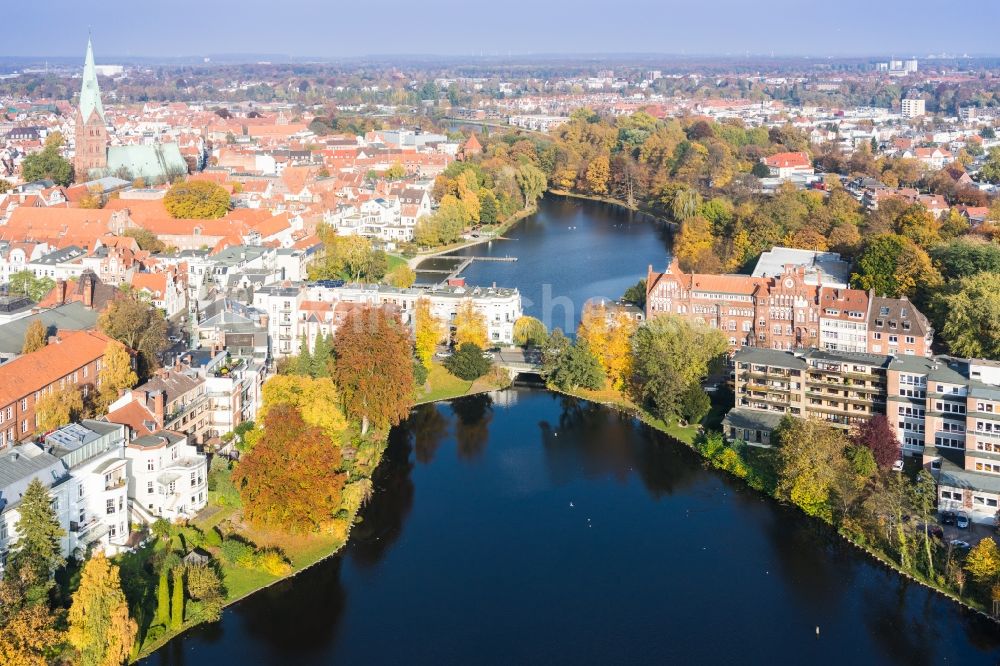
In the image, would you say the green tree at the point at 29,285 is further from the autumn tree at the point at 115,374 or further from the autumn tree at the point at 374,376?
the autumn tree at the point at 374,376

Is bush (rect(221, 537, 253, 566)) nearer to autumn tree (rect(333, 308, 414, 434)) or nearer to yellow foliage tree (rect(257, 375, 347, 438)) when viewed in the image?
yellow foliage tree (rect(257, 375, 347, 438))

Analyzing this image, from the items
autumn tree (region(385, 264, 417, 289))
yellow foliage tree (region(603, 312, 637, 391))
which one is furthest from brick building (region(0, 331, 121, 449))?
autumn tree (region(385, 264, 417, 289))

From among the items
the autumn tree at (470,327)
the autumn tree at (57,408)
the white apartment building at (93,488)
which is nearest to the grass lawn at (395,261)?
the autumn tree at (470,327)

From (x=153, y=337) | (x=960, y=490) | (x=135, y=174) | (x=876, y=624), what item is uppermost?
(x=135, y=174)

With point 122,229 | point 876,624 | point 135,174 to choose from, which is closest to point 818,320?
point 876,624

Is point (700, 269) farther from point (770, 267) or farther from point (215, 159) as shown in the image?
point (215, 159)

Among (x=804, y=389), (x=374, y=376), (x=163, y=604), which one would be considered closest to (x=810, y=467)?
(x=804, y=389)
